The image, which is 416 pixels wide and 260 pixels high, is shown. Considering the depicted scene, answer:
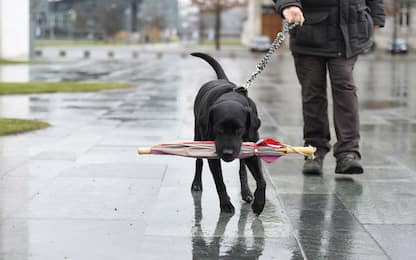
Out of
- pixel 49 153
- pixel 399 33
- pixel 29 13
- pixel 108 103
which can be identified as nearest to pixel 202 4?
pixel 399 33

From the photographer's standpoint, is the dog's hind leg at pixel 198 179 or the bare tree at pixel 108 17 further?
the bare tree at pixel 108 17

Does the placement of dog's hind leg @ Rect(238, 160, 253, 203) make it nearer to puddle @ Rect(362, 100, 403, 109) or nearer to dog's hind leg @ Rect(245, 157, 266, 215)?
dog's hind leg @ Rect(245, 157, 266, 215)

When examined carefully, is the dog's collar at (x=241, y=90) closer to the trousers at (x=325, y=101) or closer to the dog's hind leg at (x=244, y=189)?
the dog's hind leg at (x=244, y=189)

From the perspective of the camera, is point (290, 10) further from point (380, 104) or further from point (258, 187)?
point (380, 104)

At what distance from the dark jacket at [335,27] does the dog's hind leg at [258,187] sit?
6.47ft

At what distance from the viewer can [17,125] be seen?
975 cm

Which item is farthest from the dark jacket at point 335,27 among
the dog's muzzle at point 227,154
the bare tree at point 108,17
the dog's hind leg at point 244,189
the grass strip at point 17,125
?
the bare tree at point 108,17

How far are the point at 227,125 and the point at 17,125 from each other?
5.71m

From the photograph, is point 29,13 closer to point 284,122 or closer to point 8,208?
point 284,122

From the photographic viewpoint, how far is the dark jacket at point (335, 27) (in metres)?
6.74

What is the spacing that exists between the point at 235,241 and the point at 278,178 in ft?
6.83

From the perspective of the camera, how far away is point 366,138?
9.28 metres

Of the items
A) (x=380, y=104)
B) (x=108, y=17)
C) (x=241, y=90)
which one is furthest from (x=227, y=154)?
(x=108, y=17)

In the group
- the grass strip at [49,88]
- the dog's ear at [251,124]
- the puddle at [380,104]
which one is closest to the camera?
the dog's ear at [251,124]
